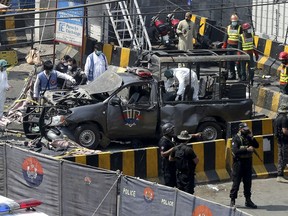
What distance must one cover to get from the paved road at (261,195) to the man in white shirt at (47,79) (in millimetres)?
4655

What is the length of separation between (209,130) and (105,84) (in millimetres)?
2411

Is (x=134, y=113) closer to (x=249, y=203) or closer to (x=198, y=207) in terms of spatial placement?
(x=249, y=203)

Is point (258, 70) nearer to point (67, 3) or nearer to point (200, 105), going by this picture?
point (67, 3)

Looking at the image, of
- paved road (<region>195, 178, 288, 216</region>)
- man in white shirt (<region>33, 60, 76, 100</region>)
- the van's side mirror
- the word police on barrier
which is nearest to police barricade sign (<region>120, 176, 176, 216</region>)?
paved road (<region>195, 178, 288, 216</region>)

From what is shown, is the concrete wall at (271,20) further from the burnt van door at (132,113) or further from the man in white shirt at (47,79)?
the burnt van door at (132,113)

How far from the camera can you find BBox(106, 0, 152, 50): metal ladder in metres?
29.1

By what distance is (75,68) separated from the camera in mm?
23109

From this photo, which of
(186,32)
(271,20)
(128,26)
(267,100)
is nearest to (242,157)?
(267,100)

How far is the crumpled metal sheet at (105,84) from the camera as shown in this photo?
19828mm

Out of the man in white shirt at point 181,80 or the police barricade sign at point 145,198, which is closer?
the police barricade sign at point 145,198

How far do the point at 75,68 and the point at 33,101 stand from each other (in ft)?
7.27

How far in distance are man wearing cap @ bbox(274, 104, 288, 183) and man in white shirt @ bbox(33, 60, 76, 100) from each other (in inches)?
200

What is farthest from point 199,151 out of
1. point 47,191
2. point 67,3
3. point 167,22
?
point 167,22

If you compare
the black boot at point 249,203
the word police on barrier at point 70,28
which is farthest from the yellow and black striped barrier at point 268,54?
the black boot at point 249,203
